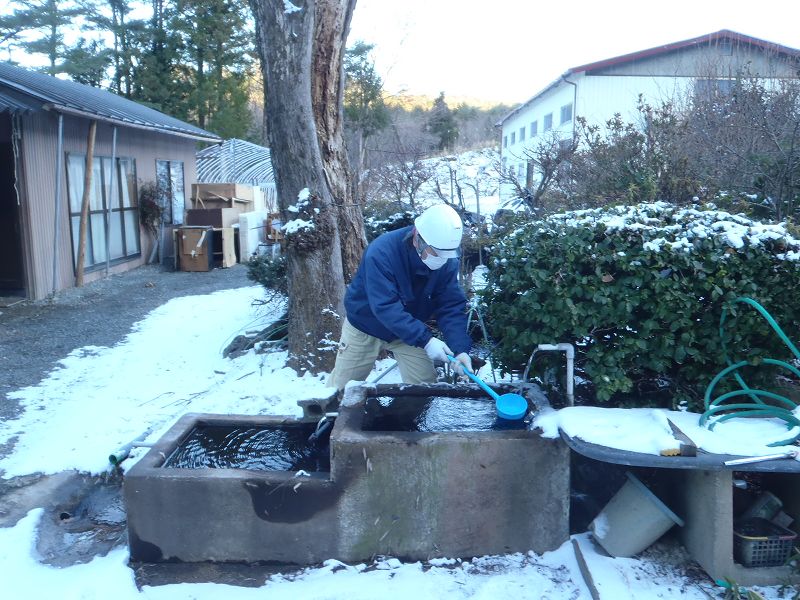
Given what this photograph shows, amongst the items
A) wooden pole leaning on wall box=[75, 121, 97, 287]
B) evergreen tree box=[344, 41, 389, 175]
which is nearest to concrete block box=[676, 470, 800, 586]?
wooden pole leaning on wall box=[75, 121, 97, 287]

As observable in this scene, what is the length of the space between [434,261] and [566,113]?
22733 millimetres

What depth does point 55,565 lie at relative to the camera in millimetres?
3541

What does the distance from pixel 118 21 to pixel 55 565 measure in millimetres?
26704

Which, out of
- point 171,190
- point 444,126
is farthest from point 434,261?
point 444,126

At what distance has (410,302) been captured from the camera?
441 centimetres

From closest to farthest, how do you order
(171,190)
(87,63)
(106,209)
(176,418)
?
(176,418)
(106,209)
(171,190)
(87,63)

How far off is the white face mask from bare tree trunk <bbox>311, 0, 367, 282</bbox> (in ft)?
7.18

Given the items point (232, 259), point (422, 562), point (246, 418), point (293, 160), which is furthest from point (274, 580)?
point (232, 259)

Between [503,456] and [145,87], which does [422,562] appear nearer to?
[503,456]

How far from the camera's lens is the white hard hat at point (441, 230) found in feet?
13.0

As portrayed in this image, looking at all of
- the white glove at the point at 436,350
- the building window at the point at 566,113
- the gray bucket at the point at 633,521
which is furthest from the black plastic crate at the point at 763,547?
the building window at the point at 566,113

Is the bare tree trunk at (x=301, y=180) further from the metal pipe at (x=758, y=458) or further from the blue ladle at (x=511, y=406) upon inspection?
the metal pipe at (x=758, y=458)

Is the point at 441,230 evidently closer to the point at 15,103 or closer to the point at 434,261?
the point at 434,261

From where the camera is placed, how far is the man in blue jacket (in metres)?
4.00
